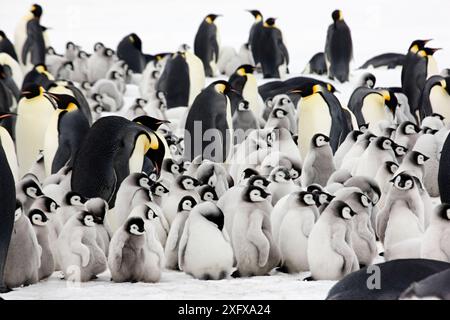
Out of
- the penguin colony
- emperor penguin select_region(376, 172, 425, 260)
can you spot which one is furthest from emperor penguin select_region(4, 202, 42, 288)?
emperor penguin select_region(376, 172, 425, 260)

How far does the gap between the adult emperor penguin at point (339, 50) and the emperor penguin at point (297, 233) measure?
8235 mm

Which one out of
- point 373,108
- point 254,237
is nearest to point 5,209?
point 254,237

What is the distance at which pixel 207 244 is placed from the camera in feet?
13.0

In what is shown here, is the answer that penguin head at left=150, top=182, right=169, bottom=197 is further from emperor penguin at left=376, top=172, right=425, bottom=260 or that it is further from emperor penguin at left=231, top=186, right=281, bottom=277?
emperor penguin at left=376, top=172, right=425, bottom=260

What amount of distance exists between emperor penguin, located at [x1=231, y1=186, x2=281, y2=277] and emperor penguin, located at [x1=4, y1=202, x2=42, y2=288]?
879mm

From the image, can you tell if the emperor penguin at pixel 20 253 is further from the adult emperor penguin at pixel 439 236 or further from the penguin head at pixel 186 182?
the adult emperor penguin at pixel 439 236

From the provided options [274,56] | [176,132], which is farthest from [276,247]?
[274,56]

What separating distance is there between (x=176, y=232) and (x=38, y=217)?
2.08 feet

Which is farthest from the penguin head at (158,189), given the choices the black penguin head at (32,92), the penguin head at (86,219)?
the black penguin head at (32,92)

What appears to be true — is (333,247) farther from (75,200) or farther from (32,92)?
(32,92)

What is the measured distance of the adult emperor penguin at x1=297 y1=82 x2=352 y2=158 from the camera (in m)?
7.09

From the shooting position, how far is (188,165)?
5.77 m

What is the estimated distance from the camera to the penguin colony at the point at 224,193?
12.6 ft

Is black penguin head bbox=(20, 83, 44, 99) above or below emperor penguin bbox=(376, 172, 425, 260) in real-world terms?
above
